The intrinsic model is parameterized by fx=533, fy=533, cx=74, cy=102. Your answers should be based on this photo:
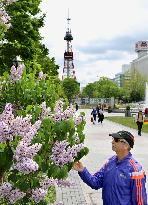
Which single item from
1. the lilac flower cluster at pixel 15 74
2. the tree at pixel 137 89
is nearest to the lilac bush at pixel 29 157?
the lilac flower cluster at pixel 15 74

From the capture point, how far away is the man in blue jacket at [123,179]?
205 inches

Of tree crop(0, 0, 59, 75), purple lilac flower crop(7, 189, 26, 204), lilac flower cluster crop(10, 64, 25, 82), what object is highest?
tree crop(0, 0, 59, 75)

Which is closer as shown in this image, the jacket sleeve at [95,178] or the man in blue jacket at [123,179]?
the man in blue jacket at [123,179]

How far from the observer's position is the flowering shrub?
3.70 metres

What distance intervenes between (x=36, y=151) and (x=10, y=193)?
72cm

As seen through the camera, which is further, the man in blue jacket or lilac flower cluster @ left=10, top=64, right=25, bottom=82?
lilac flower cluster @ left=10, top=64, right=25, bottom=82

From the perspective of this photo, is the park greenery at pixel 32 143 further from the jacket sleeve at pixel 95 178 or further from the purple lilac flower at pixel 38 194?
the jacket sleeve at pixel 95 178

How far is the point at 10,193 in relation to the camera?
4.28 metres

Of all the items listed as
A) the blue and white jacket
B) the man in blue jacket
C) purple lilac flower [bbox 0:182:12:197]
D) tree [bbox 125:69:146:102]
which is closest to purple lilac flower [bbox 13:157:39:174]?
purple lilac flower [bbox 0:182:12:197]

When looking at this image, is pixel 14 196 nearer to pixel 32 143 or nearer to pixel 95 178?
pixel 32 143

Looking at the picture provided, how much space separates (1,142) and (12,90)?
2368 mm

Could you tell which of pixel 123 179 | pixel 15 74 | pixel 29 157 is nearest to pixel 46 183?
pixel 29 157

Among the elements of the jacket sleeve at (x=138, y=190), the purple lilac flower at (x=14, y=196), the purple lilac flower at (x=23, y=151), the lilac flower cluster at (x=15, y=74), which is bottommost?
the jacket sleeve at (x=138, y=190)

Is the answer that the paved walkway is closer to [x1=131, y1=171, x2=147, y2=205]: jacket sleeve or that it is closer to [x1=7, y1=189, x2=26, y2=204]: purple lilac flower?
[x1=131, y1=171, x2=147, y2=205]: jacket sleeve
